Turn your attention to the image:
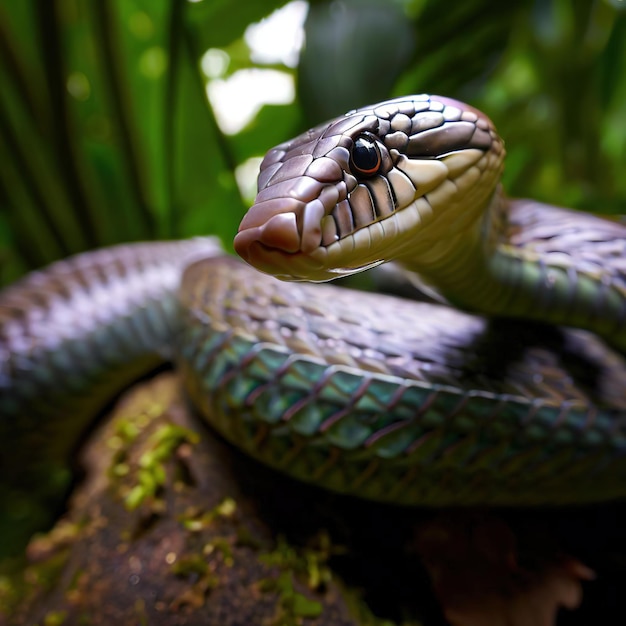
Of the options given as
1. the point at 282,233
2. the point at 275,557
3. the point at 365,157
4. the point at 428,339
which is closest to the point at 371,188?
the point at 365,157

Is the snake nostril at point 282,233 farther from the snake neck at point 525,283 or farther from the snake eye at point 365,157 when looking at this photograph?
the snake neck at point 525,283

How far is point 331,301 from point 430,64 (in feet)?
3.07

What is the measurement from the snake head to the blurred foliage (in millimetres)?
602

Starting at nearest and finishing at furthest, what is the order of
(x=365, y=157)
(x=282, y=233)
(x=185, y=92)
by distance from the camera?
(x=282, y=233), (x=365, y=157), (x=185, y=92)

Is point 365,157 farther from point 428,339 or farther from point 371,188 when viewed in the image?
point 428,339

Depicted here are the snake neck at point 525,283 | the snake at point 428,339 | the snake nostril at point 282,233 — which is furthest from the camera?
the snake neck at point 525,283

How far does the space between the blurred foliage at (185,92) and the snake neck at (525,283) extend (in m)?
0.60

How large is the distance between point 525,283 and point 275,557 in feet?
2.01

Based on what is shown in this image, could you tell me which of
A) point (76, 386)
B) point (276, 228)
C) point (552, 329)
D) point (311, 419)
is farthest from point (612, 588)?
point (76, 386)

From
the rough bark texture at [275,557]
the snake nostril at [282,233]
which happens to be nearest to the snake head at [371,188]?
the snake nostril at [282,233]

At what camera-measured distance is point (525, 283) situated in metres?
0.87

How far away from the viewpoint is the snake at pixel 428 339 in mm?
688

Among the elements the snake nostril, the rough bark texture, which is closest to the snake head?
the snake nostril

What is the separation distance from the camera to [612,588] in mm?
1080
